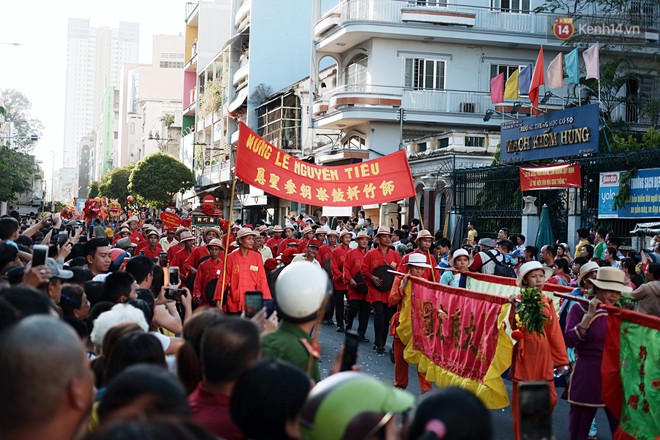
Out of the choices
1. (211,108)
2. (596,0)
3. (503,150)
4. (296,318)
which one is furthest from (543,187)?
(211,108)

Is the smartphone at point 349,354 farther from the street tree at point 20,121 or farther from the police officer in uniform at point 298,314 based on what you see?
the street tree at point 20,121

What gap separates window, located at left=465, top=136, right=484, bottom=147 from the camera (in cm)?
2795

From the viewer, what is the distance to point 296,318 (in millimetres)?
4566

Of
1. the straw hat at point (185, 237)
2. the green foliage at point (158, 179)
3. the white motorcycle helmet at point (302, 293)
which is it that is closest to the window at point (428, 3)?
the straw hat at point (185, 237)

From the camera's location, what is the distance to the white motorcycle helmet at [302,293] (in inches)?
179

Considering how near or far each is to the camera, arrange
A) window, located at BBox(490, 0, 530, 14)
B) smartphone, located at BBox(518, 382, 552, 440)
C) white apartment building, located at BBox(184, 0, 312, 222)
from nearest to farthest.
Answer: smartphone, located at BBox(518, 382, 552, 440), window, located at BBox(490, 0, 530, 14), white apartment building, located at BBox(184, 0, 312, 222)

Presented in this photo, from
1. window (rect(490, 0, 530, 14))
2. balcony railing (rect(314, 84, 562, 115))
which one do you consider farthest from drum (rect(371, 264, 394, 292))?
window (rect(490, 0, 530, 14))

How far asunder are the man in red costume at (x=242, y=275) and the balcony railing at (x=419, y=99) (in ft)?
67.8

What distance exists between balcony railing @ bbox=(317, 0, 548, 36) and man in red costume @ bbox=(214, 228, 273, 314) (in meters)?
21.4

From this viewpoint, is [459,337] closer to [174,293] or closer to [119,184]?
[174,293]

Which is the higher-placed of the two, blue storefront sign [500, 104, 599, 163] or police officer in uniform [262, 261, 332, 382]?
blue storefront sign [500, 104, 599, 163]

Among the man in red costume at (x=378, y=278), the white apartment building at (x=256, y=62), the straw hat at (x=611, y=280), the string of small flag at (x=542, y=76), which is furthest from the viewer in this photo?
the white apartment building at (x=256, y=62)

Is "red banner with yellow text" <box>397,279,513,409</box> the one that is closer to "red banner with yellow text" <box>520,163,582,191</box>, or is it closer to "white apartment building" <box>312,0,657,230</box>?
"red banner with yellow text" <box>520,163,582,191</box>

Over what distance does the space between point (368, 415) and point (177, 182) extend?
58025 mm
